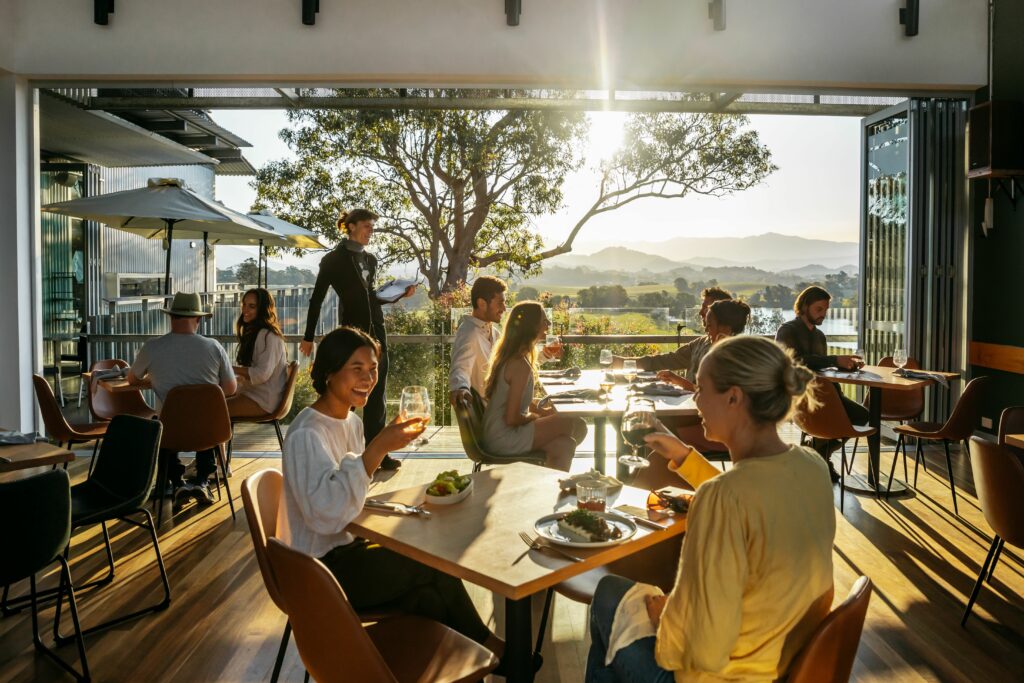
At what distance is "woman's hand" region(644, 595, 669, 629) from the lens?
175 centimetres

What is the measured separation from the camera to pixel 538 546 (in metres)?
1.91

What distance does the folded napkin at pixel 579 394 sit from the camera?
4.37 meters

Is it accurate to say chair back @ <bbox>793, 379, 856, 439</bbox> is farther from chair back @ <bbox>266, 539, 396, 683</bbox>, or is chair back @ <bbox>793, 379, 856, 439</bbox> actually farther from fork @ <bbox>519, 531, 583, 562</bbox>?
chair back @ <bbox>266, 539, 396, 683</bbox>

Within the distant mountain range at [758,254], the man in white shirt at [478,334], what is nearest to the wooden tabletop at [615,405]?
the man in white shirt at [478,334]

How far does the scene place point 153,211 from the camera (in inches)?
225

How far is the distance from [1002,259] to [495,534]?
6147mm

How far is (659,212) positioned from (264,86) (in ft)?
39.9

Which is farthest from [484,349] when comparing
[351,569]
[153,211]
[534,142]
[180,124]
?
[534,142]

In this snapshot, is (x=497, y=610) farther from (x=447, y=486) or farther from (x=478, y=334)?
(x=478, y=334)

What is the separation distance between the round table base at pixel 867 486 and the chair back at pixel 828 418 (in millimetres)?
642

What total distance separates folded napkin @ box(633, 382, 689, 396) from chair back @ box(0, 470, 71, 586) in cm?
294

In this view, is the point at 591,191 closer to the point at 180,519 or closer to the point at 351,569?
the point at 180,519

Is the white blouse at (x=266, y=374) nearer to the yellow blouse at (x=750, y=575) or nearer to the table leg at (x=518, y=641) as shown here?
the table leg at (x=518, y=641)

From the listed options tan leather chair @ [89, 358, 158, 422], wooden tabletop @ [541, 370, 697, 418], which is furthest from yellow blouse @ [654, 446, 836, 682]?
tan leather chair @ [89, 358, 158, 422]
